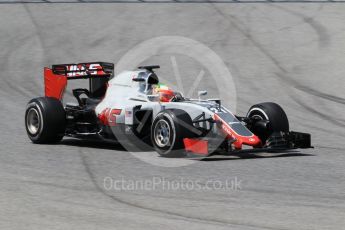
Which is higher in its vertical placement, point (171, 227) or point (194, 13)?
point (194, 13)

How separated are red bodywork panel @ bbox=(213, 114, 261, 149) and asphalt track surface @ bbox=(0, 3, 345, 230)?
294 millimetres

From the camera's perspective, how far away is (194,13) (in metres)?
30.6

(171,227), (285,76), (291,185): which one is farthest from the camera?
(285,76)

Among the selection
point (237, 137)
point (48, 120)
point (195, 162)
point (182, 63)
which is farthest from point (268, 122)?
point (182, 63)

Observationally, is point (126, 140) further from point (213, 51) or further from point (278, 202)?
point (213, 51)

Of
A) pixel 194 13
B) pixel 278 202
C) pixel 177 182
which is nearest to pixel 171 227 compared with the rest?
pixel 278 202

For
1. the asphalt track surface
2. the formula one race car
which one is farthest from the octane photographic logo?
the formula one race car

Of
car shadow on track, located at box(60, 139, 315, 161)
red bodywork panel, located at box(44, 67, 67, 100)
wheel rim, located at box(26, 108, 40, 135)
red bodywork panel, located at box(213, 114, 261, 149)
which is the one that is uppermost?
red bodywork panel, located at box(44, 67, 67, 100)

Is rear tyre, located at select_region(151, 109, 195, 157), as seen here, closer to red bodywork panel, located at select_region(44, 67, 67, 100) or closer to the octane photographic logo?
red bodywork panel, located at select_region(44, 67, 67, 100)

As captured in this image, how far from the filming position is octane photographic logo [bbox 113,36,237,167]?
74.1ft

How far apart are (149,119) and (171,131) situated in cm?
126

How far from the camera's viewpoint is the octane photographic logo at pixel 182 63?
74.1 ft

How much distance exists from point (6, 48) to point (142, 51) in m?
4.41

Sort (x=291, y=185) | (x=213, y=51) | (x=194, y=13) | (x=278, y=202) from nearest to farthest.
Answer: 1. (x=278, y=202)
2. (x=291, y=185)
3. (x=213, y=51)
4. (x=194, y=13)
